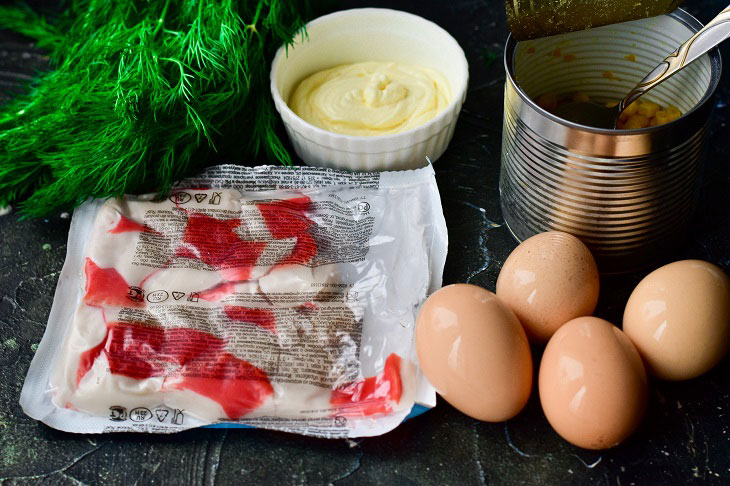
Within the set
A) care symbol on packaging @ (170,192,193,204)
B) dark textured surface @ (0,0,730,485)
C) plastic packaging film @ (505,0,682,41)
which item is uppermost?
plastic packaging film @ (505,0,682,41)

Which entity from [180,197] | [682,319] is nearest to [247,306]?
[180,197]

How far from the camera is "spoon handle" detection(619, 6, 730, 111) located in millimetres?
781

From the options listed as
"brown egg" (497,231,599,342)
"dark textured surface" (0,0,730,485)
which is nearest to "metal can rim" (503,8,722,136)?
"brown egg" (497,231,599,342)

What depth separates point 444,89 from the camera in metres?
1.12

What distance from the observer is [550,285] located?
2.63 ft

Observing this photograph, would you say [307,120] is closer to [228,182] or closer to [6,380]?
[228,182]

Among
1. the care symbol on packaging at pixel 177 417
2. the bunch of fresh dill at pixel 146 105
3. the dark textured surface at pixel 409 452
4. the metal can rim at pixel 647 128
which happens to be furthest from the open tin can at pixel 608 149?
the care symbol on packaging at pixel 177 417

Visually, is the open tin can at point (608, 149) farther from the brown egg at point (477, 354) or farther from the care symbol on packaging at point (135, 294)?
the care symbol on packaging at point (135, 294)

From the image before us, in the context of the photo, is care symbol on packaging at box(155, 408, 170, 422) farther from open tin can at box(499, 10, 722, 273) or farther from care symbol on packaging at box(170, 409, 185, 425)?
open tin can at box(499, 10, 722, 273)

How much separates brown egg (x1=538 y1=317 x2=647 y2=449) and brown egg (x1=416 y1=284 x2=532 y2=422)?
31 mm

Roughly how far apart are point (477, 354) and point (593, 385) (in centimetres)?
11

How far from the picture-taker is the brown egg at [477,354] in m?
0.75

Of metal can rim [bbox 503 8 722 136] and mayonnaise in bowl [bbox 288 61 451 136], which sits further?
mayonnaise in bowl [bbox 288 61 451 136]

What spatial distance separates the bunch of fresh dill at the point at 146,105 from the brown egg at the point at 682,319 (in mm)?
522
